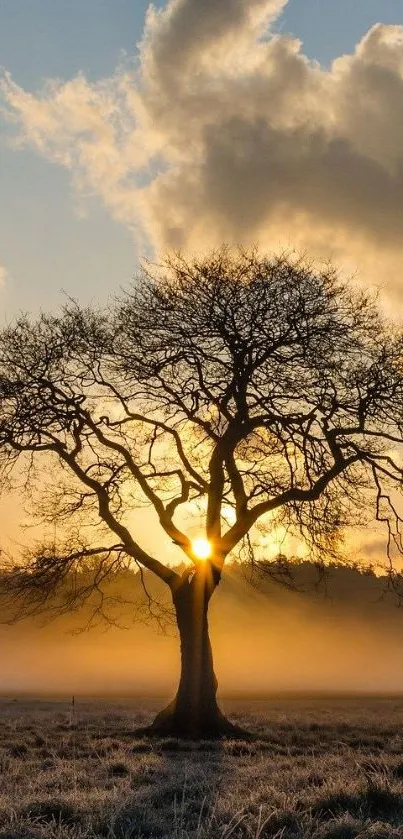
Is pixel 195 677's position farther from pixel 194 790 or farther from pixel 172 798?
pixel 172 798

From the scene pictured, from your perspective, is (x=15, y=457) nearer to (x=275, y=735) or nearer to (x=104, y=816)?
(x=275, y=735)

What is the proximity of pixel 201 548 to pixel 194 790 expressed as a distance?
1211 centimetres

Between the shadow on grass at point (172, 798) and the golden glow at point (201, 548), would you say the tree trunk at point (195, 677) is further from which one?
the shadow on grass at point (172, 798)

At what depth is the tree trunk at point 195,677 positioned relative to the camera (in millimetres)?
19781

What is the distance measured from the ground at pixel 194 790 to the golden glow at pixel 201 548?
4.75 m

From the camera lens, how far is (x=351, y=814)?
7156 millimetres

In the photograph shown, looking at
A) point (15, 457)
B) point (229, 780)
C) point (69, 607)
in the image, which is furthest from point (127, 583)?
point (229, 780)

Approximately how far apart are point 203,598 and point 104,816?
1418cm

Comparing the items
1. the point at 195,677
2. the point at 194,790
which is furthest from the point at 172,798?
the point at 195,677

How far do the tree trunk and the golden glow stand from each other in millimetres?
295

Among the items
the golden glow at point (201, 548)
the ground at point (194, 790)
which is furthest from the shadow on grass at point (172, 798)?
the golden glow at point (201, 548)

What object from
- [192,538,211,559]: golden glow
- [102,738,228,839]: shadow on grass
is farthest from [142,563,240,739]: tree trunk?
[102,738,228,839]: shadow on grass

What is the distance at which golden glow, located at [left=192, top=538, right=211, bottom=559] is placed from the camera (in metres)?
21.1

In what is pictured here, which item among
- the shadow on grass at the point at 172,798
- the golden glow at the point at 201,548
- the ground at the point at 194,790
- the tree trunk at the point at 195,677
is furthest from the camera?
the golden glow at the point at 201,548
